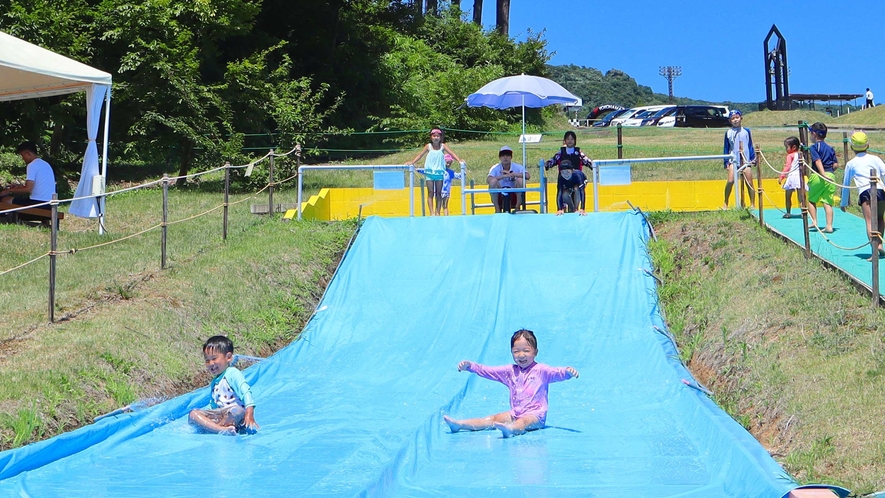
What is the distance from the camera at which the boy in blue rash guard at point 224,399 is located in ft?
27.8

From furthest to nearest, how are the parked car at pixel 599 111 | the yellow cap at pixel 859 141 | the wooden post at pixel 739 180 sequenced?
the parked car at pixel 599 111 → the wooden post at pixel 739 180 → the yellow cap at pixel 859 141

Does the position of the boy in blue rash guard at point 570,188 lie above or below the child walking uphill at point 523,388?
above

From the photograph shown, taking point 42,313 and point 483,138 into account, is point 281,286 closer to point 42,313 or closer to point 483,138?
point 42,313

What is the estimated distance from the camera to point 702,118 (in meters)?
39.9

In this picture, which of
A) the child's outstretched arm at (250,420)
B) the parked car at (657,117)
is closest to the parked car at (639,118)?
the parked car at (657,117)

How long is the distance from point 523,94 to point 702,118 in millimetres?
22974

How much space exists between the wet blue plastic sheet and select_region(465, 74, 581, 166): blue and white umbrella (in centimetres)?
361

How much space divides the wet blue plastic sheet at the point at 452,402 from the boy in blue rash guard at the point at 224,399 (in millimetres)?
129

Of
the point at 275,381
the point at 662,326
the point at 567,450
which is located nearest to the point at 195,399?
the point at 275,381

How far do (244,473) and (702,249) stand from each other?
8129 millimetres

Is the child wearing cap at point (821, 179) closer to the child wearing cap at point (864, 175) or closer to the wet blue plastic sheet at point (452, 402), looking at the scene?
the child wearing cap at point (864, 175)

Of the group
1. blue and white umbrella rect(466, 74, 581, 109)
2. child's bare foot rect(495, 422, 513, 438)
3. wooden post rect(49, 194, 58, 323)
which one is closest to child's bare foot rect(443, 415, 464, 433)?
child's bare foot rect(495, 422, 513, 438)

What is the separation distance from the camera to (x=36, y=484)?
706 cm

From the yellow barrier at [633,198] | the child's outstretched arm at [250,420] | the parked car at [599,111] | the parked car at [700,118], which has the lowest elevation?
the child's outstretched arm at [250,420]
